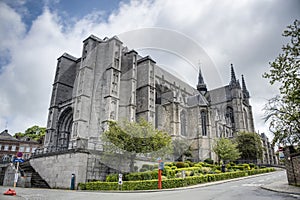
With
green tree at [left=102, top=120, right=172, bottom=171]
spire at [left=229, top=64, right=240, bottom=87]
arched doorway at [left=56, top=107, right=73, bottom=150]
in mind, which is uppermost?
spire at [left=229, top=64, right=240, bottom=87]

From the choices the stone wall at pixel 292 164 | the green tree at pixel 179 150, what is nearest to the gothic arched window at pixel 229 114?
the green tree at pixel 179 150

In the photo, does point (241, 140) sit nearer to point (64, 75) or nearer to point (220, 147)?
point (220, 147)

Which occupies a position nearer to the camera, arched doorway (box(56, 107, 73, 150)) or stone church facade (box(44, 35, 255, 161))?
stone church facade (box(44, 35, 255, 161))

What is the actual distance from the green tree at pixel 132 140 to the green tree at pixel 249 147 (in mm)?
27200

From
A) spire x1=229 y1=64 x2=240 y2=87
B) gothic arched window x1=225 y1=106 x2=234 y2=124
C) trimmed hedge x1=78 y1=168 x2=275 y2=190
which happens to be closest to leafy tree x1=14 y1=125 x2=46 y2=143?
trimmed hedge x1=78 y1=168 x2=275 y2=190

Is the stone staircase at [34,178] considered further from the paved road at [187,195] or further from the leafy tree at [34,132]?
the leafy tree at [34,132]

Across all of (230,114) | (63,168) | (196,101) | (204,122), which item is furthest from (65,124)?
(230,114)

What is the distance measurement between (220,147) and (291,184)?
18789mm

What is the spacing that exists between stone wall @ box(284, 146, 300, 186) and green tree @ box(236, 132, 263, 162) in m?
27.6

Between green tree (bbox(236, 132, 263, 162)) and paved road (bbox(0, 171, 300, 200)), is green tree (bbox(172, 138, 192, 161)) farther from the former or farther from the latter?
paved road (bbox(0, 171, 300, 200))

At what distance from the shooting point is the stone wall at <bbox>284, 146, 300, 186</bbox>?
12.3 m

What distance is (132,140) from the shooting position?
16.8m

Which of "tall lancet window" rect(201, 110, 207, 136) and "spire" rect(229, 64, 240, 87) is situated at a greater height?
"spire" rect(229, 64, 240, 87)

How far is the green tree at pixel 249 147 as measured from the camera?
3909 centimetres
